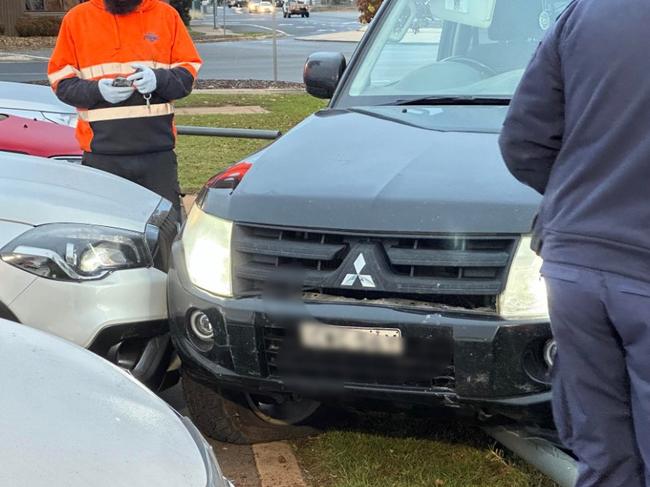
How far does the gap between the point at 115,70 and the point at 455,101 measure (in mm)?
1825

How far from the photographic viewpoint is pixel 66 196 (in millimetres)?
3768

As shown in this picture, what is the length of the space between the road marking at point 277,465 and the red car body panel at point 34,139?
335 centimetres

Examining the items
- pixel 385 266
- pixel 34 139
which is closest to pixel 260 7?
pixel 34 139

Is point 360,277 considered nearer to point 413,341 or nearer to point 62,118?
point 413,341

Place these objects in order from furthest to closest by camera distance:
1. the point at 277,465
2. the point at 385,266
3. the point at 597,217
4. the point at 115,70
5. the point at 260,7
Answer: the point at 260,7
the point at 115,70
the point at 277,465
the point at 385,266
the point at 597,217

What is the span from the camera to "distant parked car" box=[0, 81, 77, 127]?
6.80 meters

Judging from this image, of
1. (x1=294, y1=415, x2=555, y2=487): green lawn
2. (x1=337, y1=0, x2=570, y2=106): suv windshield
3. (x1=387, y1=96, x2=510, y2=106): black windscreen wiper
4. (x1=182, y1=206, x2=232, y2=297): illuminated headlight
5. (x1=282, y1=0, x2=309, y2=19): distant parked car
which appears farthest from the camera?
(x1=282, y1=0, x2=309, y2=19): distant parked car

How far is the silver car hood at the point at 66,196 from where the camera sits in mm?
3551

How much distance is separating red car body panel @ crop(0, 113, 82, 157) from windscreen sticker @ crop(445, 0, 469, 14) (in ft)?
9.60

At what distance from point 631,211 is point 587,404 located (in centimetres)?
49

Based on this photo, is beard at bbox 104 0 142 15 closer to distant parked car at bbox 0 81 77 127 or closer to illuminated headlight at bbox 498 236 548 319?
distant parked car at bbox 0 81 77 127

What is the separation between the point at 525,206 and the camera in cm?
295

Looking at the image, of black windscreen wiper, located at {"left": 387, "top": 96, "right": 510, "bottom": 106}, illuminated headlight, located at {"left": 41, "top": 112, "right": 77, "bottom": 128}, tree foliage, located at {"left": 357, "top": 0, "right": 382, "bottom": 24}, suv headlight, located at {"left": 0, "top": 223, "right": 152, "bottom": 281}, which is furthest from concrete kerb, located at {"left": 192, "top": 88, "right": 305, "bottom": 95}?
suv headlight, located at {"left": 0, "top": 223, "right": 152, "bottom": 281}

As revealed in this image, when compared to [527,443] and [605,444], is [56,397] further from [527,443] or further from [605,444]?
[527,443]
